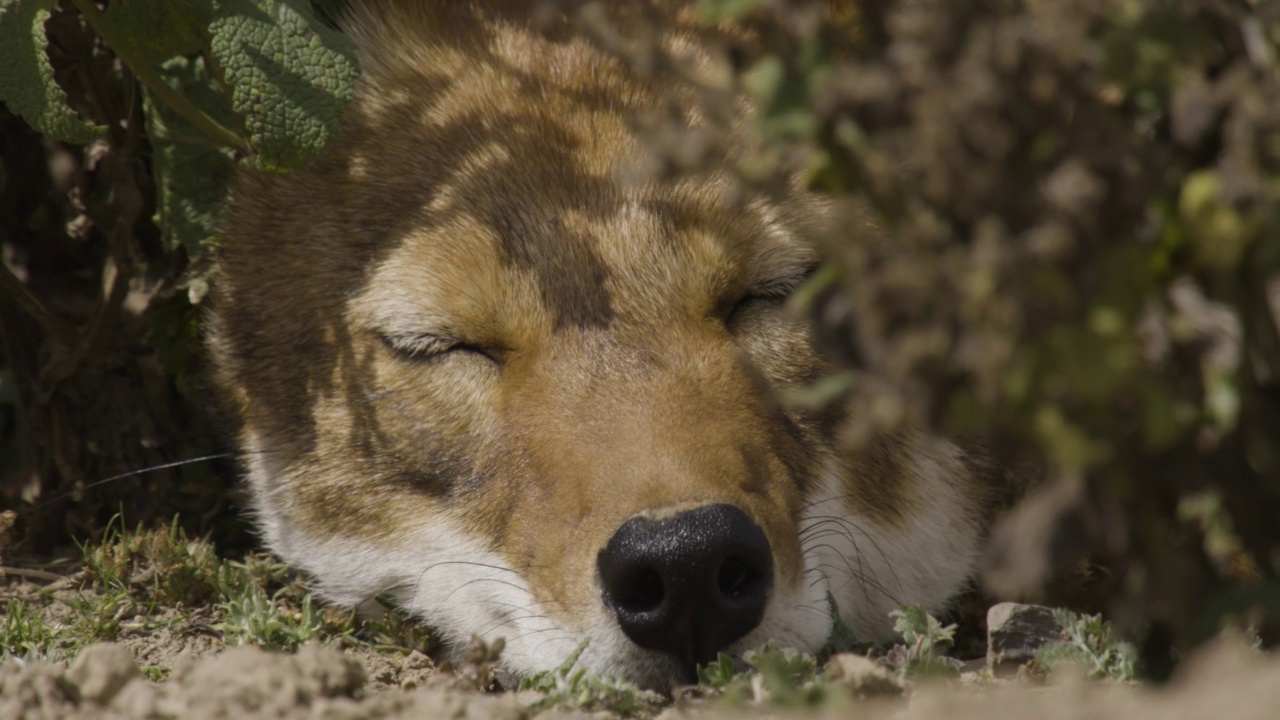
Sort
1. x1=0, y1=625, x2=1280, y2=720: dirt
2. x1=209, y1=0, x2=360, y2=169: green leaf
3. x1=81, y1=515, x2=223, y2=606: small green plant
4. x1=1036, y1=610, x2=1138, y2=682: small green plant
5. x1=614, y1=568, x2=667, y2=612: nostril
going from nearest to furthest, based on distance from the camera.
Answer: x1=0, y1=625, x2=1280, y2=720: dirt, x1=614, y1=568, x2=667, y2=612: nostril, x1=1036, y1=610, x2=1138, y2=682: small green plant, x1=209, y1=0, x2=360, y2=169: green leaf, x1=81, y1=515, x2=223, y2=606: small green plant

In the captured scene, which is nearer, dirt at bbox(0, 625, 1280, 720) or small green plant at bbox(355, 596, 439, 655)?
dirt at bbox(0, 625, 1280, 720)

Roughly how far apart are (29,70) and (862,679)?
2730mm

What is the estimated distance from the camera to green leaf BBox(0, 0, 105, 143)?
361cm

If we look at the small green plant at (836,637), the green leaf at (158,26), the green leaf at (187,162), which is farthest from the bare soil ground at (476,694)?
the green leaf at (187,162)

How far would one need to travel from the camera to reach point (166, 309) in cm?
465

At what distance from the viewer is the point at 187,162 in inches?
170

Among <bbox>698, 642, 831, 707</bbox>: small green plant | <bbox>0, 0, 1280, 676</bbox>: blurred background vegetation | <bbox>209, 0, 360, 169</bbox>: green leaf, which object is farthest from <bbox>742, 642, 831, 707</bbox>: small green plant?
<bbox>209, 0, 360, 169</bbox>: green leaf

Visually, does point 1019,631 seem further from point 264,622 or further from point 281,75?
point 281,75

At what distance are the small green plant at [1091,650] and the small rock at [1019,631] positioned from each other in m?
0.03

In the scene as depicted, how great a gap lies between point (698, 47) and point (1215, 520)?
2423 mm

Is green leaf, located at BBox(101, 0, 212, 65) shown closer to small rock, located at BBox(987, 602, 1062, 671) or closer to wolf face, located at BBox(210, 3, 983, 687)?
wolf face, located at BBox(210, 3, 983, 687)

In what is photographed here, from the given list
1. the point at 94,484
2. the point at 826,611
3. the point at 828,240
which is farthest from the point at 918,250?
the point at 94,484

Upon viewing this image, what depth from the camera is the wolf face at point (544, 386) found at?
10.1ft

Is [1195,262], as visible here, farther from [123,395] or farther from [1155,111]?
[123,395]
